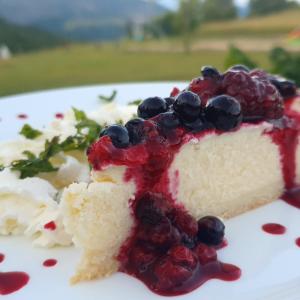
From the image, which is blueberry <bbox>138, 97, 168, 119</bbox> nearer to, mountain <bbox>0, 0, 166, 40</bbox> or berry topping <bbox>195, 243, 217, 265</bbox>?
berry topping <bbox>195, 243, 217, 265</bbox>

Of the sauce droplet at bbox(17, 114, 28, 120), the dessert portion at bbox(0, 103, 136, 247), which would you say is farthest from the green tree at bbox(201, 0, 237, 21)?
the dessert portion at bbox(0, 103, 136, 247)

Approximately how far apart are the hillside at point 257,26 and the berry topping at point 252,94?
10.5 metres

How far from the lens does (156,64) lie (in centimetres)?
1012

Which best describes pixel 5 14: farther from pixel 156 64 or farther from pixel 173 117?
pixel 173 117

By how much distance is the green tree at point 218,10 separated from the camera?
49.9ft

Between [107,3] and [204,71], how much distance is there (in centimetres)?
2089

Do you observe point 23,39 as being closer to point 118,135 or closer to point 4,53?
point 4,53

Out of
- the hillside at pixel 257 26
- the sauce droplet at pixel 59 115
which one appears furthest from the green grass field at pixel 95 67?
the sauce droplet at pixel 59 115

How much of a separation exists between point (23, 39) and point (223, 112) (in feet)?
37.9

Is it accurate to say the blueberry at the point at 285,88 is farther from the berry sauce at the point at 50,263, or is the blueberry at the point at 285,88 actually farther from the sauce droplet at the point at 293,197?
the berry sauce at the point at 50,263

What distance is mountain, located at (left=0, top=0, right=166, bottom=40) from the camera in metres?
16.2

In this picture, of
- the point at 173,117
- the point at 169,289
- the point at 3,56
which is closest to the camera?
the point at 169,289

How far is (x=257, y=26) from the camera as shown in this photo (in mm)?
13430

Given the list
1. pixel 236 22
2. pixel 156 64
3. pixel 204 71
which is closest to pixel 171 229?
pixel 204 71
